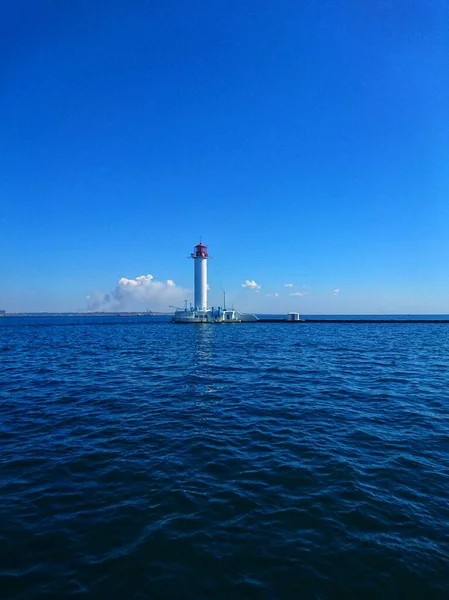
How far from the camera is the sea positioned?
5703 millimetres

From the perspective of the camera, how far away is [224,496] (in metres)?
8.16

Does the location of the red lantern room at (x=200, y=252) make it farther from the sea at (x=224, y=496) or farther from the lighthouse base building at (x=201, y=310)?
the sea at (x=224, y=496)

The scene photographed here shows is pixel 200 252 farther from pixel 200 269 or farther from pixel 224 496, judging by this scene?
pixel 224 496

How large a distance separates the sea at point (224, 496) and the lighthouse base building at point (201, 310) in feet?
278

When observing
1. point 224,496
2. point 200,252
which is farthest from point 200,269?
point 224,496

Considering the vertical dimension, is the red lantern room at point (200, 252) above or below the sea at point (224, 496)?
above

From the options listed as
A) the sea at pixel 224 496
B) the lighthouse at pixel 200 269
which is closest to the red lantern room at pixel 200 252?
the lighthouse at pixel 200 269

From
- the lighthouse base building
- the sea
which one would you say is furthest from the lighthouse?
the sea

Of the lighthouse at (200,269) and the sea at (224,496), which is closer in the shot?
the sea at (224,496)

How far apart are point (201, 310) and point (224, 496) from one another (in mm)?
98786

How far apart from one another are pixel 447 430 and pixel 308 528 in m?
9.25

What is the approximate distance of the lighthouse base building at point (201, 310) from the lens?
101m

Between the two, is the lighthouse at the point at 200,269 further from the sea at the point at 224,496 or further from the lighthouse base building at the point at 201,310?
the sea at the point at 224,496

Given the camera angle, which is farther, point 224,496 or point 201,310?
point 201,310
